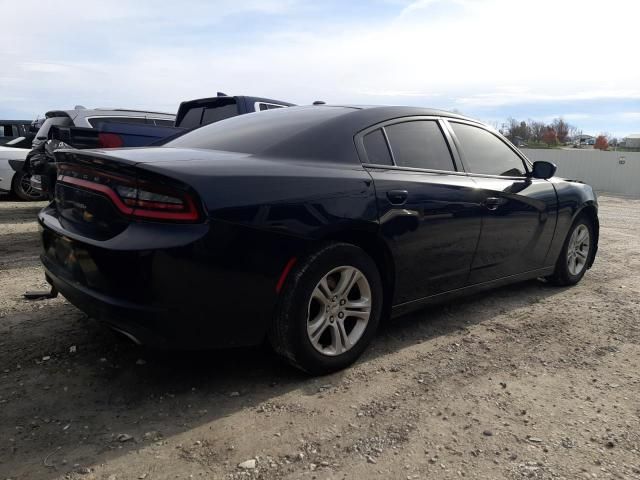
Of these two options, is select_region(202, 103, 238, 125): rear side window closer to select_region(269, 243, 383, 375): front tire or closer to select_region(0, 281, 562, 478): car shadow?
select_region(0, 281, 562, 478): car shadow

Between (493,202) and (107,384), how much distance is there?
9.12ft

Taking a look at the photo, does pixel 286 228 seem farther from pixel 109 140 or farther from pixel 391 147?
pixel 109 140

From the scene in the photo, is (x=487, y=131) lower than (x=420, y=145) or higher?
higher

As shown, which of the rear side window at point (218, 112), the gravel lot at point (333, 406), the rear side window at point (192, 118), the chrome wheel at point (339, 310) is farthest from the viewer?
the rear side window at point (192, 118)

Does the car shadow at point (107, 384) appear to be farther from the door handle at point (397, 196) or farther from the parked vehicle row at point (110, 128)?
the parked vehicle row at point (110, 128)

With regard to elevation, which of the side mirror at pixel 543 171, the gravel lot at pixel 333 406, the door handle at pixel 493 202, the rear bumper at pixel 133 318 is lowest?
the gravel lot at pixel 333 406

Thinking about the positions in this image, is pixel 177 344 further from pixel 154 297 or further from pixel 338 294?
pixel 338 294

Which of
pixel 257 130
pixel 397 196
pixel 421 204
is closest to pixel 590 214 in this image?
pixel 421 204

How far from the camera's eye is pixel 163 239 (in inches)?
92.1

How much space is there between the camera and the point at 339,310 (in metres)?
2.98

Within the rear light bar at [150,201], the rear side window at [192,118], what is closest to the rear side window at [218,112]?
the rear side window at [192,118]

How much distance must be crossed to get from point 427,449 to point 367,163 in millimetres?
1607

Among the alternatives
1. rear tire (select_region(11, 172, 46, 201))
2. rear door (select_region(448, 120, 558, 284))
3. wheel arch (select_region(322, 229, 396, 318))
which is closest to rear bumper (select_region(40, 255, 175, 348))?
wheel arch (select_region(322, 229, 396, 318))

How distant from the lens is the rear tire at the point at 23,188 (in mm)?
10609
